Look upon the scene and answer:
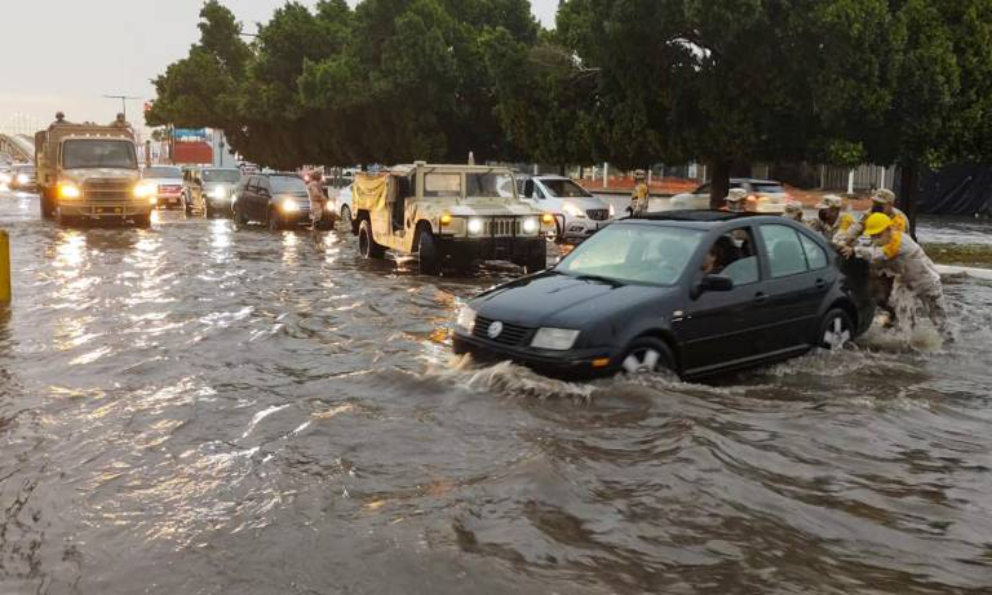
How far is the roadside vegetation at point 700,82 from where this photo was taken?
1761 cm

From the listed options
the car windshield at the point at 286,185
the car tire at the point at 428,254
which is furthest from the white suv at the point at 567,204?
the car tire at the point at 428,254

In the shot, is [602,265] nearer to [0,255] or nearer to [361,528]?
[361,528]

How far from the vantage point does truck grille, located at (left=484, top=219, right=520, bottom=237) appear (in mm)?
15164

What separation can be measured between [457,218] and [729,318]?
26.5ft

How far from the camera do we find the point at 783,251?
8.20 m

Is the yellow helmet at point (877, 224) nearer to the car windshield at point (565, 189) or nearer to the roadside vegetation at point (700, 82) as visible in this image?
the roadside vegetation at point (700, 82)

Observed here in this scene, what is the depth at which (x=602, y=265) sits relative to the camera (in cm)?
801

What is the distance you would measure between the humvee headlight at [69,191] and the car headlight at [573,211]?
40.4ft

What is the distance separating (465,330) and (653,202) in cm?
3122

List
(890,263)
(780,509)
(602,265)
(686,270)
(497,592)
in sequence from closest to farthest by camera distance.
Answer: (497,592) → (780,509) → (686,270) → (602,265) → (890,263)

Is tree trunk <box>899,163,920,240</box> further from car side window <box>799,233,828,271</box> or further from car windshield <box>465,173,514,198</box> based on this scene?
car side window <box>799,233,828,271</box>

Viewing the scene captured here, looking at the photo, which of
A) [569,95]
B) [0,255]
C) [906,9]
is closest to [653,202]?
[569,95]

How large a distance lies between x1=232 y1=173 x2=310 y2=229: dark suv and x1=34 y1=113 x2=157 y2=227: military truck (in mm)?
2749

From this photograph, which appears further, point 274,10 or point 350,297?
point 274,10
